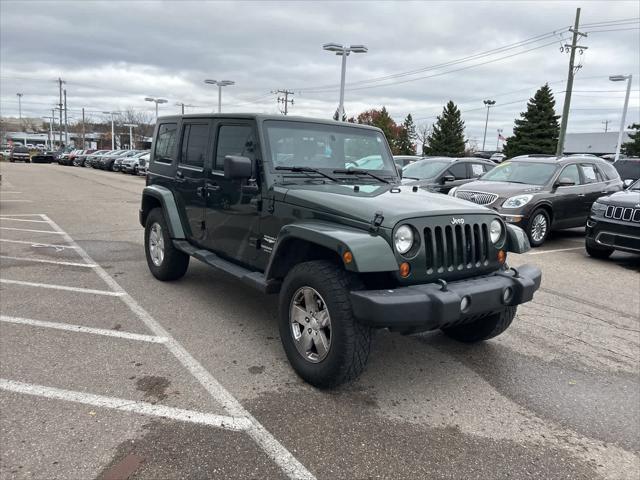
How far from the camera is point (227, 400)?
3375 mm

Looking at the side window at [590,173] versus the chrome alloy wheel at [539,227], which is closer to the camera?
the chrome alloy wheel at [539,227]

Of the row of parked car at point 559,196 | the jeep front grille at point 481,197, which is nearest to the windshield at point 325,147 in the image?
the row of parked car at point 559,196

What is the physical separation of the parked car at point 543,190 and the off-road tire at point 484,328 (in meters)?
5.27

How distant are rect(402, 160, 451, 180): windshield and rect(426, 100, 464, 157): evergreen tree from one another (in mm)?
42565

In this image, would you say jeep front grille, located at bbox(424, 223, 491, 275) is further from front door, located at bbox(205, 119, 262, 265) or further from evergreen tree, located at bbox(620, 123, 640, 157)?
evergreen tree, located at bbox(620, 123, 640, 157)

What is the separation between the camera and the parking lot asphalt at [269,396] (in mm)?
2777

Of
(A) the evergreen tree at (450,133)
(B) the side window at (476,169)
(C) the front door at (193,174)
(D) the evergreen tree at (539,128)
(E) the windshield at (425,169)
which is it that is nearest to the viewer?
(C) the front door at (193,174)

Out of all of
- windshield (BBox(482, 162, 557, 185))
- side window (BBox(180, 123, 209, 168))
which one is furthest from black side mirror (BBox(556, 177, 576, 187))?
side window (BBox(180, 123, 209, 168))

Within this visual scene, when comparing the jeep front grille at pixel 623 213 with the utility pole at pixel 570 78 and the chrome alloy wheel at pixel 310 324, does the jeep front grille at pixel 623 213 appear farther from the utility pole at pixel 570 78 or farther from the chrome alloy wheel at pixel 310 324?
the utility pole at pixel 570 78

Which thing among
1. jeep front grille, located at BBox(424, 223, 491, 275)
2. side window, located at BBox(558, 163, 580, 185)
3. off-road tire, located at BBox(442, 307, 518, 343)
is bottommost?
off-road tire, located at BBox(442, 307, 518, 343)

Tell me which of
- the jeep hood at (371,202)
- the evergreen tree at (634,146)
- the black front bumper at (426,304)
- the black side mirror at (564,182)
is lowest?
the black front bumper at (426,304)

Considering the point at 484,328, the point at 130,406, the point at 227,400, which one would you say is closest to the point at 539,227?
the point at 484,328

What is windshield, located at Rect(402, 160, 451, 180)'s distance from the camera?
12.9 meters

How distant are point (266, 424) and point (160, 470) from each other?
0.70m
